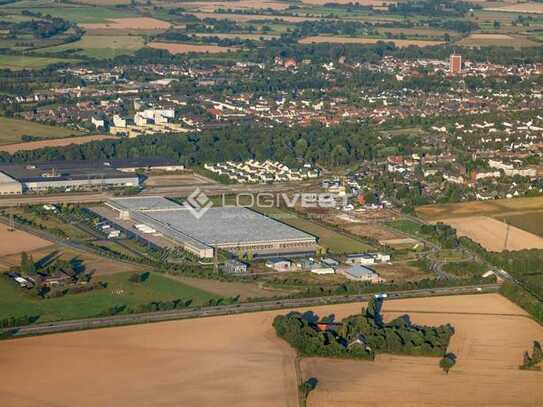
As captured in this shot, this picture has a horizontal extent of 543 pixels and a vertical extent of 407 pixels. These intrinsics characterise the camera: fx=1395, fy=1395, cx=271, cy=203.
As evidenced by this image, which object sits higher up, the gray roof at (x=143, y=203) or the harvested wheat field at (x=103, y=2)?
the gray roof at (x=143, y=203)

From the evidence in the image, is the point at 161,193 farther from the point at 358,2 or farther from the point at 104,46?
the point at 358,2

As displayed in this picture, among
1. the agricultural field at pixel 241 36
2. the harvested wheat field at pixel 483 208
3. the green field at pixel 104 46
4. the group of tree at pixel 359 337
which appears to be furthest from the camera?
the agricultural field at pixel 241 36

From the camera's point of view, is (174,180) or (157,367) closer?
(157,367)

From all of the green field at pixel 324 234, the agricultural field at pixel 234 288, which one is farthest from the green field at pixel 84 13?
the agricultural field at pixel 234 288

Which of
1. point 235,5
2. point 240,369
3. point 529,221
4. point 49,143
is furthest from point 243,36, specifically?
point 240,369

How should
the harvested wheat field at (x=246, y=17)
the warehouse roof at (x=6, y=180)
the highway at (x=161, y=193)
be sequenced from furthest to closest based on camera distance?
the harvested wheat field at (x=246, y=17), the warehouse roof at (x=6, y=180), the highway at (x=161, y=193)

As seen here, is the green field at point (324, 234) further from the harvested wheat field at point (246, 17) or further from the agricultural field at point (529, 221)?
the harvested wheat field at point (246, 17)

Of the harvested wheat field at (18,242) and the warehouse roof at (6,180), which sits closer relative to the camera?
the harvested wheat field at (18,242)
